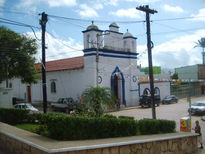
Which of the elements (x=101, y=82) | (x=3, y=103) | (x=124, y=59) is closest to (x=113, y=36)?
(x=124, y=59)

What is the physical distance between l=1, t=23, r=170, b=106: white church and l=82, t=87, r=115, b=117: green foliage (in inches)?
508

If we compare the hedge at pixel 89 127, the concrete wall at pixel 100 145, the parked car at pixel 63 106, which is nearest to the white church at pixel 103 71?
the parked car at pixel 63 106

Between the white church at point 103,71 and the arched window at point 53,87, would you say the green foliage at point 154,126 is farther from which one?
the arched window at point 53,87

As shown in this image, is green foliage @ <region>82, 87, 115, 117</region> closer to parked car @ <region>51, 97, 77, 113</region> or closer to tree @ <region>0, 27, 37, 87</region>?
tree @ <region>0, 27, 37, 87</region>

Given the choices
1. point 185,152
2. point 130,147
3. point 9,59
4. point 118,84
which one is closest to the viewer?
point 130,147

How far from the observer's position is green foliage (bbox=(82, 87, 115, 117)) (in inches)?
402

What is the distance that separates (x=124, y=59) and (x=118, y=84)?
326cm

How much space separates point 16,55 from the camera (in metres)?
19.5

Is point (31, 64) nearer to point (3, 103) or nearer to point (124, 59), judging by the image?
point (3, 103)

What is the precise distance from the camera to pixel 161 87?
34969mm

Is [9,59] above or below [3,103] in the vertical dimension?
above

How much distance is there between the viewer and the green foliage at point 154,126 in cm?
1039

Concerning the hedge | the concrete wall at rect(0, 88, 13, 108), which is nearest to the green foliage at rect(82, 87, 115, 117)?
the hedge

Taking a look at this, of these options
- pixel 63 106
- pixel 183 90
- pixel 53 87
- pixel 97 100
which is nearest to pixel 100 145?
pixel 97 100
